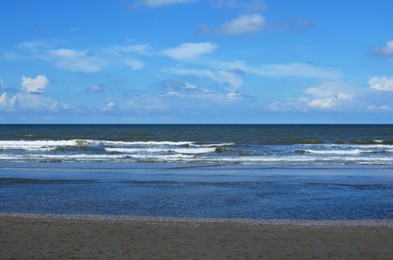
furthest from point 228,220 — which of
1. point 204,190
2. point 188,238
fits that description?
point 204,190

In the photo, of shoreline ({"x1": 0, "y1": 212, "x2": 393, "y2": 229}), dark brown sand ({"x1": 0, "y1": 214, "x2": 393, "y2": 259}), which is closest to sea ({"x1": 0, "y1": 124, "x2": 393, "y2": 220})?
shoreline ({"x1": 0, "y1": 212, "x2": 393, "y2": 229})

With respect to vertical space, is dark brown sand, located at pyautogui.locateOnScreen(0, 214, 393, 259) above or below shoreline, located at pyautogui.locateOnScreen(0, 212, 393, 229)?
above

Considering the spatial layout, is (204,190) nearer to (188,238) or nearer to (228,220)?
(228,220)

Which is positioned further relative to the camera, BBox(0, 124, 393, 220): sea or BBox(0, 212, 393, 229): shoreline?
BBox(0, 124, 393, 220): sea

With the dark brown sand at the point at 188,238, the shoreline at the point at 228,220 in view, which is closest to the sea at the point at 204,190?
the shoreline at the point at 228,220

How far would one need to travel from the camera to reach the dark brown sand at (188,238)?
27.3 ft

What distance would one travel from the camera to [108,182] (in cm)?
2031

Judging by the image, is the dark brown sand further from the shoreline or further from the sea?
the sea

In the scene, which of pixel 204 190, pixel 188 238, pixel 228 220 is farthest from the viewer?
pixel 204 190

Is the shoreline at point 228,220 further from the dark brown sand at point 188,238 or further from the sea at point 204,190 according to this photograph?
the sea at point 204,190

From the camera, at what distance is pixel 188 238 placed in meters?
9.59

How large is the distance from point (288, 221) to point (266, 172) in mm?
12762

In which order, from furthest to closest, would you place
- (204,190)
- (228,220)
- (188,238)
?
1. (204,190)
2. (228,220)
3. (188,238)

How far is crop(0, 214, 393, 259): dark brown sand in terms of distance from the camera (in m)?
8.31
